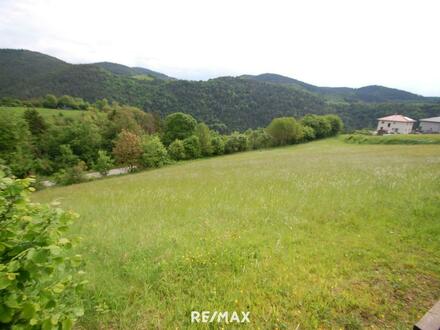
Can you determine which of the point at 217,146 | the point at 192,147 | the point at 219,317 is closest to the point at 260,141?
the point at 217,146

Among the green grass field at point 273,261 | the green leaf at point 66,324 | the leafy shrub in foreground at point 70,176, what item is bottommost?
the leafy shrub in foreground at point 70,176

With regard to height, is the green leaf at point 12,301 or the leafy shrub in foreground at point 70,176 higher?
the green leaf at point 12,301

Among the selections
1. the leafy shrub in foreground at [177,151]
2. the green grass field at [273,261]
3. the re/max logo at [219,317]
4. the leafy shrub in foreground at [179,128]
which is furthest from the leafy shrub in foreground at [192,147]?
the re/max logo at [219,317]

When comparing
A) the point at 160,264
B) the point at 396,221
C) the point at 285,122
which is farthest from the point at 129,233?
the point at 285,122

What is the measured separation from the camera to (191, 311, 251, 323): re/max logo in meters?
3.20

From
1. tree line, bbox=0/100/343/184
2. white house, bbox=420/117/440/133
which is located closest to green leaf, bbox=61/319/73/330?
tree line, bbox=0/100/343/184

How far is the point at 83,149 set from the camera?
154 ft

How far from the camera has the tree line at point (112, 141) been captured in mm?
30875

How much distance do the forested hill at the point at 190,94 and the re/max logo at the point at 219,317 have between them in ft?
326

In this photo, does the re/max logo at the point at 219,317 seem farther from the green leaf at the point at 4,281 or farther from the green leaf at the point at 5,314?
the green leaf at the point at 4,281

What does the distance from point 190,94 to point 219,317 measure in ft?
423

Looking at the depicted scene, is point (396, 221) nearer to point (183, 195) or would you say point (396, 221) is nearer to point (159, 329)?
point (159, 329)

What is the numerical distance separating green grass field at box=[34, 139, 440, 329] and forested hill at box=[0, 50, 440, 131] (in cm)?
9594

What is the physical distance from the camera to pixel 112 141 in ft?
149
